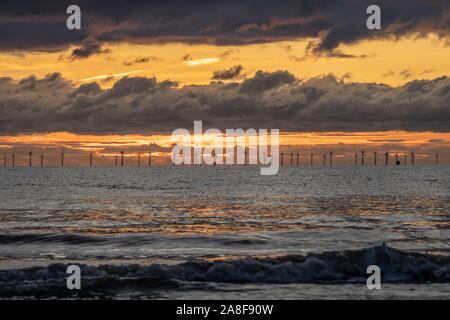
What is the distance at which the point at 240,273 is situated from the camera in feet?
89.1

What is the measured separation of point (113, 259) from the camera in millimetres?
31969

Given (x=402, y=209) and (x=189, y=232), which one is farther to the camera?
(x=402, y=209)

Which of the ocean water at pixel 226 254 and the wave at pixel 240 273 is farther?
the wave at pixel 240 273

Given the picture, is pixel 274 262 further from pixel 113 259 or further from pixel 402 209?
pixel 402 209

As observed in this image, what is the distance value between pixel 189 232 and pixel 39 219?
1680 centimetres

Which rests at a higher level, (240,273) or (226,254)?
(240,273)

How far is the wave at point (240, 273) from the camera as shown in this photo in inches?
994

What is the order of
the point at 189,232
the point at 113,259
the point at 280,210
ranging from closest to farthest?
the point at 113,259 → the point at 189,232 → the point at 280,210

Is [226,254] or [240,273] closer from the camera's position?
[240,273]

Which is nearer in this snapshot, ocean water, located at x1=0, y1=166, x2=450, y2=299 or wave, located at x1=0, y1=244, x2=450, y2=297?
ocean water, located at x1=0, y1=166, x2=450, y2=299

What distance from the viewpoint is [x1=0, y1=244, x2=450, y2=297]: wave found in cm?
2526
